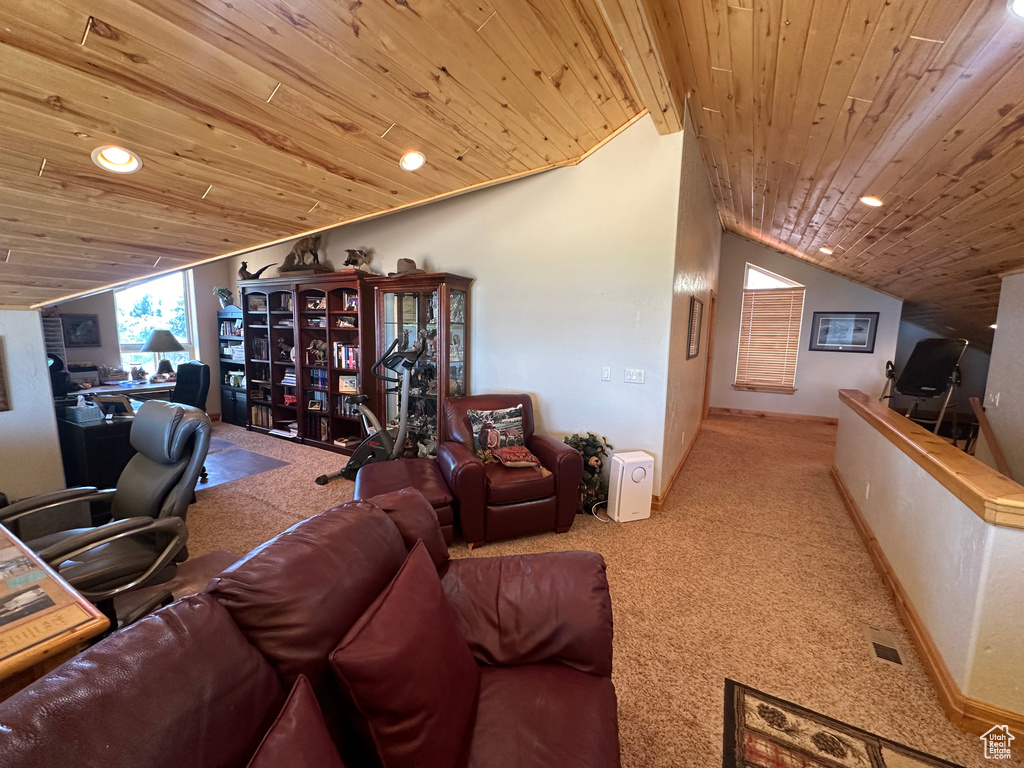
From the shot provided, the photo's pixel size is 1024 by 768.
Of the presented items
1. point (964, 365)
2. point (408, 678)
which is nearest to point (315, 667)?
point (408, 678)

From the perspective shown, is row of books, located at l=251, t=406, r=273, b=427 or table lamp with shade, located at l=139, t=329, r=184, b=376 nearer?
table lamp with shade, located at l=139, t=329, r=184, b=376

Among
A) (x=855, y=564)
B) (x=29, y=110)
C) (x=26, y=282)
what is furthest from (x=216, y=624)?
(x=855, y=564)

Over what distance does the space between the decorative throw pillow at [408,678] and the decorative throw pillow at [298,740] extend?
0.30ft

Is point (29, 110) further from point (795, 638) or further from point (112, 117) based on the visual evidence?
point (795, 638)

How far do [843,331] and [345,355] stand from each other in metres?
6.94

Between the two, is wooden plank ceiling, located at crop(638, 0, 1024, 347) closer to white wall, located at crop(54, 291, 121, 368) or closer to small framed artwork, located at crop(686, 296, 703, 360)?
small framed artwork, located at crop(686, 296, 703, 360)

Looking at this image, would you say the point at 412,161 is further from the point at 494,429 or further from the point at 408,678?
the point at 408,678

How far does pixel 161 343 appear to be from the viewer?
4992 millimetres

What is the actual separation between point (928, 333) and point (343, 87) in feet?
29.9

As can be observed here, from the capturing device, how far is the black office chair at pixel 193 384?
4.40 meters

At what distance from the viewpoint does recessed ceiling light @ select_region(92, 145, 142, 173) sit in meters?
1.68

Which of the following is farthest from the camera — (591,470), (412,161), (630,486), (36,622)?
(591,470)

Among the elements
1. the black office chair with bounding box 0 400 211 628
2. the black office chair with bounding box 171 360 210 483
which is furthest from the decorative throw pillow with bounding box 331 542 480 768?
the black office chair with bounding box 171 360 210 483

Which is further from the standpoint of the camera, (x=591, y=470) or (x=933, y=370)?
(x=933, y=370)
